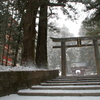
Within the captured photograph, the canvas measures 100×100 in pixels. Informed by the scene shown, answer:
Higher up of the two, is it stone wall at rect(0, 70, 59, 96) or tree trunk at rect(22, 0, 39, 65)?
tree trunk at rect(22, 0, 39, 65)

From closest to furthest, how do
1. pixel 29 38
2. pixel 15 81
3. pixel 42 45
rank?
pixel 15 81, pixel 29 38, pixel 42 45

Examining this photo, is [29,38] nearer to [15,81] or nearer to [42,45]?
[42,45]

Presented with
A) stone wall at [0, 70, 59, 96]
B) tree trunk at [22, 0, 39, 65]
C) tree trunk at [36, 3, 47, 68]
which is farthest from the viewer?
Answer: tree trunk at [36, 3, 47, 68]

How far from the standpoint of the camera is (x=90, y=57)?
97.7ft

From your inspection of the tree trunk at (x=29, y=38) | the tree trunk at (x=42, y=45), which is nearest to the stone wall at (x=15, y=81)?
the tree trunk at (x=29, y=38)

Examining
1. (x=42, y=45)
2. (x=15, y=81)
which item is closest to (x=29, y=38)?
(x=42, y=45)

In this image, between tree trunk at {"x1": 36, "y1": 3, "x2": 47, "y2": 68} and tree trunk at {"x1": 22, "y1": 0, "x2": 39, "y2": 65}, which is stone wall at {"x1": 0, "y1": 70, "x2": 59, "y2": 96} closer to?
tree trunk at {"x1": 22, "y1": 0, "x2": 39, "y2": 65}

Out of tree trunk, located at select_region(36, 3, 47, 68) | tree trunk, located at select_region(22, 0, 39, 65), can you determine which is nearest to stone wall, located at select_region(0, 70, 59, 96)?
tree trunk, located at select_region(22, 0, 39, 65)

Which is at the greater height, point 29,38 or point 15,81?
point 29,38

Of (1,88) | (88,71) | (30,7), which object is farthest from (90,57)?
(1,88)

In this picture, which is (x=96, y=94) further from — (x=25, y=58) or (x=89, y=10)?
(x=89, y=10)

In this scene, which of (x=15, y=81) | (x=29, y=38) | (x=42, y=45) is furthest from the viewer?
(x=42, y=45)

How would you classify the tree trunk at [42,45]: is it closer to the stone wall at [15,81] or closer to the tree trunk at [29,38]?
the tree trunk at [29,38]

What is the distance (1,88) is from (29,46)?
7.85ft
